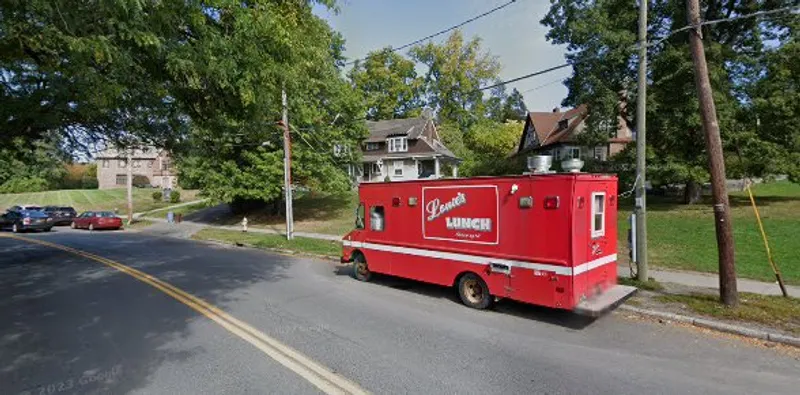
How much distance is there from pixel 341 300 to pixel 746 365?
6313 mm

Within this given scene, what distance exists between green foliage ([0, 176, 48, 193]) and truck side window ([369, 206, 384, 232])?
72.2 meters

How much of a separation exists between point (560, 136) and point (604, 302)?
125 feet

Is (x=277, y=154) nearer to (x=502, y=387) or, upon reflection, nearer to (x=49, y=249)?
(x=49, y=249)

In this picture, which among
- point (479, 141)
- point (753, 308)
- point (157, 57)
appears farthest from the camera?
point (479, 141)

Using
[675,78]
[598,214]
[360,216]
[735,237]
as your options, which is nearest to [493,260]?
[598,214]

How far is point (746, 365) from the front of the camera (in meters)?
5.59

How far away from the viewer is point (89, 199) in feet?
178

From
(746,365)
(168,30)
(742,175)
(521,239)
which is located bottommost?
(746,365)

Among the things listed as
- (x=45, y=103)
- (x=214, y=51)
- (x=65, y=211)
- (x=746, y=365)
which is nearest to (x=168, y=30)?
(x=214, y=51)

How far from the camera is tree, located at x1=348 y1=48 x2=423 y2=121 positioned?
53281 mm

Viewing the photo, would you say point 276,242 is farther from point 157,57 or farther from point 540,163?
point 157,57

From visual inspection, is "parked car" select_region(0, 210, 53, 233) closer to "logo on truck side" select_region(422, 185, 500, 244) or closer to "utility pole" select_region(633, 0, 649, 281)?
"logo on truck side" select_region(422, 185, 500, 244)

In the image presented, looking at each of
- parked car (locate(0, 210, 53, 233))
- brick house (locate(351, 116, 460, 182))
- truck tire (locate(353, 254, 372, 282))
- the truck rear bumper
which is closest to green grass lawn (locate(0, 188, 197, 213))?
parked car (locate(0, 210, 53, 233))

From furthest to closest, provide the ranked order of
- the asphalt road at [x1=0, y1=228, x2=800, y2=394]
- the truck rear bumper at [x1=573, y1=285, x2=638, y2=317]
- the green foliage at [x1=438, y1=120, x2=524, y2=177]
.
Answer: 1. the green foliage at [x1=438, y1=120, x2=524, y2=177]
2. the truck rear bumper at [x1=573, y1=285, x2=638, y2=317]
3. the asphalt road at [x1=0, y1=228, x2=800, y2=394]
